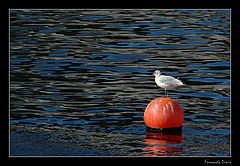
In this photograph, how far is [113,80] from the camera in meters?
23.8

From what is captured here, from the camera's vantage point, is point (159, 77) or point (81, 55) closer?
point (159, 77)

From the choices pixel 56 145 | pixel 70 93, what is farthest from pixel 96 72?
pixel 56 145

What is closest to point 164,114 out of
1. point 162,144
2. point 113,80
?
point 162,144

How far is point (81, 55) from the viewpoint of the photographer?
2998cm

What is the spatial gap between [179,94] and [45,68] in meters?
8.92

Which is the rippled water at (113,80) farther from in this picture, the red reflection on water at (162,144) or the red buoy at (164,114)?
the red buoy at (164,114)

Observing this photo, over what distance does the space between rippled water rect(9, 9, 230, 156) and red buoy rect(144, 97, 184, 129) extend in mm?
411

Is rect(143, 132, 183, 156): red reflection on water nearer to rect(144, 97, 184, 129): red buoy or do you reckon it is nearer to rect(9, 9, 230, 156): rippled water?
rect(9, 9, 230, 156): rippled water

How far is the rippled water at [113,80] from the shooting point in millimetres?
14648

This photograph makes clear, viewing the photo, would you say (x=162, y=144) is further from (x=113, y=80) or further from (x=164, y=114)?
(x=113, y=80)

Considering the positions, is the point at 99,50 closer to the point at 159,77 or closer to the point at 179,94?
the point at 179,94

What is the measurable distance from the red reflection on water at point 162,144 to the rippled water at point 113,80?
31mm

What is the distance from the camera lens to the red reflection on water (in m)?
13.5

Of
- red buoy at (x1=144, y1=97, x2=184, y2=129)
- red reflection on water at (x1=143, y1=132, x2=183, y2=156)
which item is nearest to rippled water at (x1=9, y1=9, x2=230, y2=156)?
red reflection on water at (x1=143, y1=132, x2=183, y2=156)
